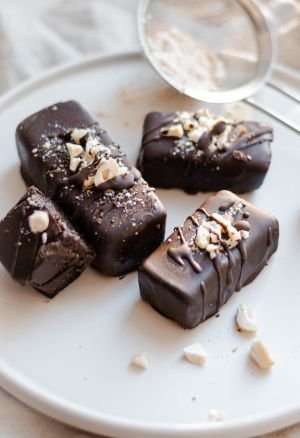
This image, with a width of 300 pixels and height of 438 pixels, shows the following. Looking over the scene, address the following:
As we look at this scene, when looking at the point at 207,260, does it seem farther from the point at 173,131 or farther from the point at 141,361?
the point at 173,131

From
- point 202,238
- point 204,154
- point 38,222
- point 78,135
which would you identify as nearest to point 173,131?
point 204,154

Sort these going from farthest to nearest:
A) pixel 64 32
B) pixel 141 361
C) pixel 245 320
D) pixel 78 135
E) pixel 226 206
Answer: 1. pixel 64 32
2. pixel 78 135
3. pixel 226 206
4. pixel 245 320
5. pixel 141 361

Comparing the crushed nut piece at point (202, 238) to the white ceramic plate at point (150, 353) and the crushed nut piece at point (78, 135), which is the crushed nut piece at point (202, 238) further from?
the crushed nut piece at point (78, 135)

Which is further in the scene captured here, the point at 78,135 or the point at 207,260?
the point at 78,135

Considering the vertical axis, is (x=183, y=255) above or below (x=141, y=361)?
above

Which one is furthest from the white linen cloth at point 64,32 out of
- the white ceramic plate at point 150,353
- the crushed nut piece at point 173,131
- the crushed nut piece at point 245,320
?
the crushed nut piece at point 245,320

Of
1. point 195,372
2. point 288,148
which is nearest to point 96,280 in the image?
point 195,372

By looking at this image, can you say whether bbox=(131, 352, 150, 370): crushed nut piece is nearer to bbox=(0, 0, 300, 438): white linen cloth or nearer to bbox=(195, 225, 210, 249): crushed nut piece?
bbox=(195, 225, 210, 249): crushed nut piece

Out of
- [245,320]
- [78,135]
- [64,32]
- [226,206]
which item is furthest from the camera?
[64,32]
